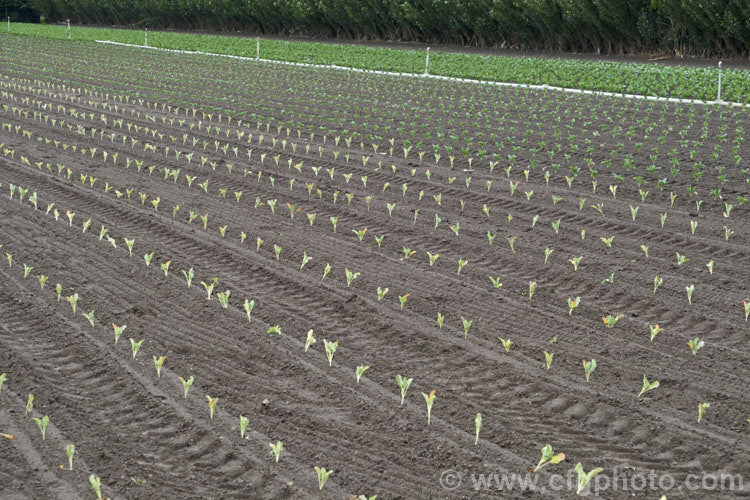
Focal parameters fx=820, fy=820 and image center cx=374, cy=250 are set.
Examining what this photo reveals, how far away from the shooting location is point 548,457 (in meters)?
3.99

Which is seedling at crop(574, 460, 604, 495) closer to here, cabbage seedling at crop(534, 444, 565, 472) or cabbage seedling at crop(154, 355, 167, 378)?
cabbage seedling at crop(534, 444, 565, 472)

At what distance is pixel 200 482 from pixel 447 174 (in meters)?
7.16

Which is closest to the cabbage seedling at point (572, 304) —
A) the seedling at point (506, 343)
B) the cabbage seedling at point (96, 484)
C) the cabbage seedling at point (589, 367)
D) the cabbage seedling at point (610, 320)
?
the cabbage seedling at point (610, 320)

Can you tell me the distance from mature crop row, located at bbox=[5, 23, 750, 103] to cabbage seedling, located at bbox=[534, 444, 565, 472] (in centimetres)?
1463

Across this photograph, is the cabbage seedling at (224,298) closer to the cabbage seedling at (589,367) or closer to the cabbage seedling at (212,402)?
the cabbage seedling at (212,402)

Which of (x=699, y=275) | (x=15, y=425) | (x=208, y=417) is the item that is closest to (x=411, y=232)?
(x=699, y=275)

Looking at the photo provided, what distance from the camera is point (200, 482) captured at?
390 cm

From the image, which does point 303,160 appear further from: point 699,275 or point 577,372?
point 577,372

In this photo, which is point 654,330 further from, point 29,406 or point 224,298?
point 29,406

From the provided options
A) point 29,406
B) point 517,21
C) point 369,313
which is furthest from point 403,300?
point 517,21

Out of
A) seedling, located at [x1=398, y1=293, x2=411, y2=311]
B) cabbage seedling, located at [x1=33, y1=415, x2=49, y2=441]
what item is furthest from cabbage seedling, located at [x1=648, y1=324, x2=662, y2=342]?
cabbage seedling, located at [x1=33, y1=415, x2=49, y2=441]


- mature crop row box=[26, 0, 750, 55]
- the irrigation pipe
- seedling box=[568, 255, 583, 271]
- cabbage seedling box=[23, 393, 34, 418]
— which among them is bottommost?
cabbage seedling box=[23, 393, 34, 418]

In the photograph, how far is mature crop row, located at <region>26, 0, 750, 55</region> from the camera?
27.2 metres

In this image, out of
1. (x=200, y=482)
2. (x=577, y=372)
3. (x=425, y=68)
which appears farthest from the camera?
(x=425, y=68)
